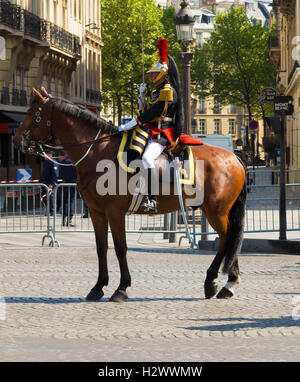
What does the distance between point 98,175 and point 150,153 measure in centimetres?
62

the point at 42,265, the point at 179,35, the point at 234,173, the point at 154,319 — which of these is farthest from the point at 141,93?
the point at 179,35

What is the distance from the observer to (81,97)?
58.5 meters

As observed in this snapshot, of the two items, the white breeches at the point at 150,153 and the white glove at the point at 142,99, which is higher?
the white glove at the point at 142,99

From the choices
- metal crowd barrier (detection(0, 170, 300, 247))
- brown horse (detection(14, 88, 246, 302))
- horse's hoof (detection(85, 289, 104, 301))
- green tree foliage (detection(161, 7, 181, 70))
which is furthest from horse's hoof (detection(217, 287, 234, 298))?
green tree foliage (detection(161, 7, 181, 70))

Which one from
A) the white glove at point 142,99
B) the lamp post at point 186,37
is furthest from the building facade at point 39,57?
the white glove at point 142,99

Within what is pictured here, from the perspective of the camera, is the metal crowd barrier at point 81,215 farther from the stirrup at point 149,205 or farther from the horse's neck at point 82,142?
the horse's neck at point 82,142

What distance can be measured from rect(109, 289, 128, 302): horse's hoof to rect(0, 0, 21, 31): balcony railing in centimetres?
2845

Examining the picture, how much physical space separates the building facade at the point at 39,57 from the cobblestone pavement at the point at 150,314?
1948 cm

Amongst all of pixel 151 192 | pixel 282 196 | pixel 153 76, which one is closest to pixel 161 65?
pixel 153 76

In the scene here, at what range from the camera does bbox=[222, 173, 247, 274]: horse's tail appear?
10.6 metres

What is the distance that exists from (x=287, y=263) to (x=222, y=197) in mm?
3701

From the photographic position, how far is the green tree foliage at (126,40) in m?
64.4

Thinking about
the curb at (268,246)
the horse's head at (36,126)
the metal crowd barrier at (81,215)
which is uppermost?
the horse's head at (36,126)
